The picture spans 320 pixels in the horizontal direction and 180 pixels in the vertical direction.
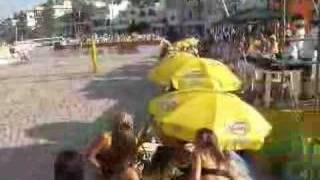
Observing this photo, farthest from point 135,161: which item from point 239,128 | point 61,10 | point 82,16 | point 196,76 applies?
point 61,10

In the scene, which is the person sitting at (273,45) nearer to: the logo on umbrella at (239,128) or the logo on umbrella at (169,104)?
the logo on umbrella at (169,104)

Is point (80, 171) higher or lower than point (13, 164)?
higher

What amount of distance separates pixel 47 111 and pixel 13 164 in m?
6.26

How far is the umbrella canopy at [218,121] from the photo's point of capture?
6.23 m

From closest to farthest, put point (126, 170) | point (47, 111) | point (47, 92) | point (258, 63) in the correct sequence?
1. point (126, 170)
2. point (258, 63)
3. point (47, 111)
4. point (47, 92)

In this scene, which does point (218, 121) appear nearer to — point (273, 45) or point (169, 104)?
point (169, 104)

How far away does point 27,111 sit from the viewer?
16594 mm

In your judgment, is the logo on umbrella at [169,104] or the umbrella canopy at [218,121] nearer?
the umbrella canopy at [218,121]

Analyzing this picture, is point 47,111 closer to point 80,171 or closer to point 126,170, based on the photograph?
point 80,171

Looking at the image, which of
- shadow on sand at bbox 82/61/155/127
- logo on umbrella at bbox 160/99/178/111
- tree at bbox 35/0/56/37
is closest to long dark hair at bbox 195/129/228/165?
logo on umbrella at bbox 160/99/178/111

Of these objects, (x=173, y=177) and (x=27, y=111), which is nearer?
(x=173, y=177)

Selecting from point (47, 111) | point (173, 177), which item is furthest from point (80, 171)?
point (47, 111)

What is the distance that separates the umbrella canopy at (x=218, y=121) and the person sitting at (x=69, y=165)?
86cm

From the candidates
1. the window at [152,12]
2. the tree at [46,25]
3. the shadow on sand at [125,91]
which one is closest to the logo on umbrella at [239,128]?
the shadow on sand at [125,91]
